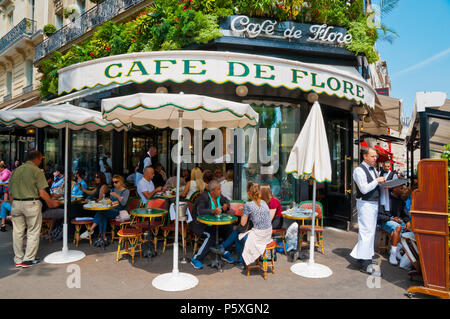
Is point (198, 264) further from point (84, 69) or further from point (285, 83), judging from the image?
point (84, 69)

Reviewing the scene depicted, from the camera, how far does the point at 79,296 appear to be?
3.72 m

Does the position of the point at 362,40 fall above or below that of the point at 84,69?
above

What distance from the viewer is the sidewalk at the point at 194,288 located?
12.6 feet

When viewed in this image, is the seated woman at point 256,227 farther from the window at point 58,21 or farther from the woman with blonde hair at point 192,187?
the window at point 58,21

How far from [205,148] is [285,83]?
3.31 meters


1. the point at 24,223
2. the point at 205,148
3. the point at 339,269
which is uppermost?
the point at 205,148

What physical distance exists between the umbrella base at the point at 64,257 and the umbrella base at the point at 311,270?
12.4ft

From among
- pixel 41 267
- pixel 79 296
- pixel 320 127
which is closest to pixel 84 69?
pixel 41 267

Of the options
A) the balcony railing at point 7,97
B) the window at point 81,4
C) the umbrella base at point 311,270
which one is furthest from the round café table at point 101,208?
the balcony railing at point 7,97

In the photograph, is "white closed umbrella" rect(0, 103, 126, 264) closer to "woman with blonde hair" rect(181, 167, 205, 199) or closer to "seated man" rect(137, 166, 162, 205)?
"seated man" rect(137, 166, 162, 205)

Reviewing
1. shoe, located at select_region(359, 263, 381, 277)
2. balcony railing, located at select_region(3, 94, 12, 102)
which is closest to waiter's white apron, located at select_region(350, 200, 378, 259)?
shoe, located at select_region(359, 263, 381, 277)

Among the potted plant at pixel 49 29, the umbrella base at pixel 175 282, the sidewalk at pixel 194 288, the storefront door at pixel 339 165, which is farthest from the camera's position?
the potted plant at pixel 49 29

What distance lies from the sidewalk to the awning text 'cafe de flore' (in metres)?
2.57
